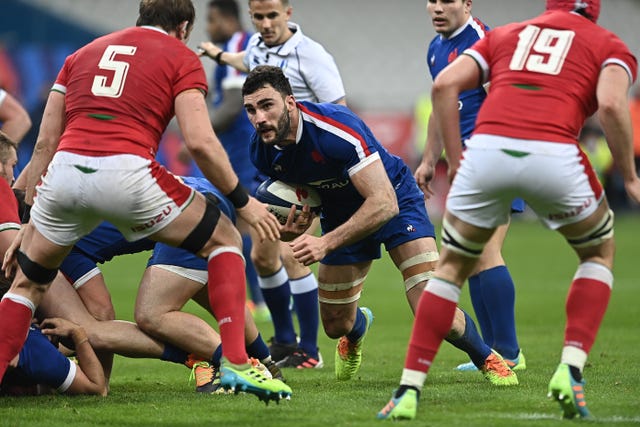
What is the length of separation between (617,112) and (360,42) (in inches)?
897

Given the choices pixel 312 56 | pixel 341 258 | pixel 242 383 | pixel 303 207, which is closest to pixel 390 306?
pixel 312 56

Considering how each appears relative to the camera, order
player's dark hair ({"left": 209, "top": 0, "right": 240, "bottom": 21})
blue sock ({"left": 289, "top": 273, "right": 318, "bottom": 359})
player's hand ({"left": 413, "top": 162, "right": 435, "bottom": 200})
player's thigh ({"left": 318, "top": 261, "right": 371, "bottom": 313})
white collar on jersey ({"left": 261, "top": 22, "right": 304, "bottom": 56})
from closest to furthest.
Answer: player's thigh ({"left": 318, "top": 261, "right": 371, "bottom": 313}) < player's hand ({"left": 413, "top": 162, "right": 435, "bottom": 200}) < blue sock ({"left": 289, "top": 273, "right": 318, "bottom": 359}) < white collar on jersey ({"left": 261, "top": 22, "right": 304, "bottom": 56}) < player's dark hair ({"left": 209, "top": 0, "right": 240, "bottom": 21})

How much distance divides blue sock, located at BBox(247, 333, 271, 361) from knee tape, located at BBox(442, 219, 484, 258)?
69.9 inches

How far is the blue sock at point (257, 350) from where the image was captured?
6.46m

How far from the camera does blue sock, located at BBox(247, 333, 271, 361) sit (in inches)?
254

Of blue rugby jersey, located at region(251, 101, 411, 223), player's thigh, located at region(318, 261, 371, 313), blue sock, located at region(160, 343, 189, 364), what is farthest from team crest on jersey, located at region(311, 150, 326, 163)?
blue sock, located at region(160, 343, 189, 364)

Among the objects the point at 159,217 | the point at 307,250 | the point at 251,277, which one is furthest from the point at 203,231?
the point at 251,277

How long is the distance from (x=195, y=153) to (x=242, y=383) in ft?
3.62

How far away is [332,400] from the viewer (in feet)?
19.2

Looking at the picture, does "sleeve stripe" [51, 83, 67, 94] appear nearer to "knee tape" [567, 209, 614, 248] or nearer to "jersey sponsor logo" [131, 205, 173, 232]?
"jersey sponsor logo" [131, 205, 173, 232]

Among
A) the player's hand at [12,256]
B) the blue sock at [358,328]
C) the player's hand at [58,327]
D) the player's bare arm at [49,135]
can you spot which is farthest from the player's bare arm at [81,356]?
the blue sock at [358,328]

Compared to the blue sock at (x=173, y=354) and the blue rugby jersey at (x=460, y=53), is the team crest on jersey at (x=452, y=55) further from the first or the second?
the blue sock at (x=173, y=354)

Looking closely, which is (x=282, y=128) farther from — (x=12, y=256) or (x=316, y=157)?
(x=12, y=256)

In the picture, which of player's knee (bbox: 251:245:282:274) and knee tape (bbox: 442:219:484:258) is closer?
knee tape (bbox: 442:219:484:258)
